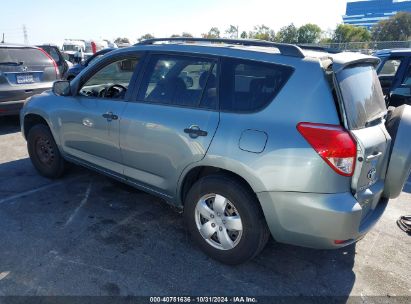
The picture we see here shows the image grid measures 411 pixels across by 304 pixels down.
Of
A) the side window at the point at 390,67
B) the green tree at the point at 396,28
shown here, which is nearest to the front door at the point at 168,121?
the side window at the point at 390,67

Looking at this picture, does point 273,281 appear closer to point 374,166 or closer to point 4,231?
point 374,166

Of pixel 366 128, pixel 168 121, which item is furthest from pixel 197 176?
pixel 366 128

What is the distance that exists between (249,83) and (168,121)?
0.80 metres

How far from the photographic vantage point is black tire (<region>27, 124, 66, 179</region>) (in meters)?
4.63

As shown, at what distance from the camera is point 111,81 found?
4371mm

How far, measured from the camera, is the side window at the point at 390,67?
21.7 feet

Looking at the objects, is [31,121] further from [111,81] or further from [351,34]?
[351,34]

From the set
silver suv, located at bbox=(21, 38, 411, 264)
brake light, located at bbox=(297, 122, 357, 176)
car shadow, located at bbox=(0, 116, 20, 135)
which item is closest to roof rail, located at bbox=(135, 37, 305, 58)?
silver suv, located at bbox=(21, 38, 411, 264)

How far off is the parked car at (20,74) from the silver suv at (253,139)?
3.98 metres

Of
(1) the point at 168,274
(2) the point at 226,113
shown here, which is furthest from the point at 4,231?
(2) the point at 226,113

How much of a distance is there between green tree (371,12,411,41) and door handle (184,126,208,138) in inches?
3140

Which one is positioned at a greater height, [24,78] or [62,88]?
[62,88]

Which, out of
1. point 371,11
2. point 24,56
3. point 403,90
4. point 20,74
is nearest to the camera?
point 403,90

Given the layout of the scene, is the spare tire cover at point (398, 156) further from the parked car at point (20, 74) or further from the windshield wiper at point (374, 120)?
the parked car at point (20, 74)
